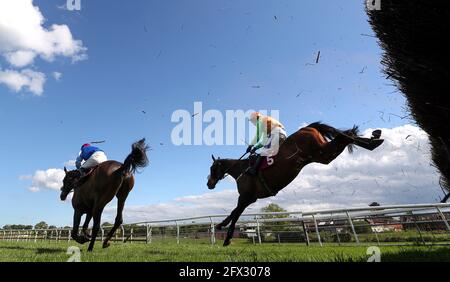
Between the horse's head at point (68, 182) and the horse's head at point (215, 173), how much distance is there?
3545mm

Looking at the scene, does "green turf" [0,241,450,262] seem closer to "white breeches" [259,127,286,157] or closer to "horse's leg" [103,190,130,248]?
"horse's leg" [103,190,130,248]

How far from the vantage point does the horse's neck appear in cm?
862

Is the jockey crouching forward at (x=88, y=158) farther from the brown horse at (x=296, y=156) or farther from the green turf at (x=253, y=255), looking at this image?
the brown horse at (x=296, y=156)

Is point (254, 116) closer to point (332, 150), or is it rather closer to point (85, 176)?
point (332, 150)

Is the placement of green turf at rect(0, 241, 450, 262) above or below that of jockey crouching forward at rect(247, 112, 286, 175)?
below

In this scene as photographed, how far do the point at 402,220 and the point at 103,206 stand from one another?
24.6ft

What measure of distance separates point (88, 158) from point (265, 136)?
4.74 meters

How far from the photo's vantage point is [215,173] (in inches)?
364

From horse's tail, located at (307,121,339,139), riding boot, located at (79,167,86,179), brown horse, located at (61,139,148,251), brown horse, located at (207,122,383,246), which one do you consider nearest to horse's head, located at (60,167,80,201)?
brown horse, located at (61,139,148,251)

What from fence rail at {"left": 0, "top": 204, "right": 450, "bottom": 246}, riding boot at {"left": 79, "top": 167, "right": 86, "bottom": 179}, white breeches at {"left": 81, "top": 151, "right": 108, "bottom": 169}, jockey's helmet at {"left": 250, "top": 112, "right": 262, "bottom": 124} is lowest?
fence rail at {"left": 0, "top": 204, "right": 450, "bottom": 246}

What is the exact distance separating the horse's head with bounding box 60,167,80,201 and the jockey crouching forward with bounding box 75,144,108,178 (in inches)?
12.0
